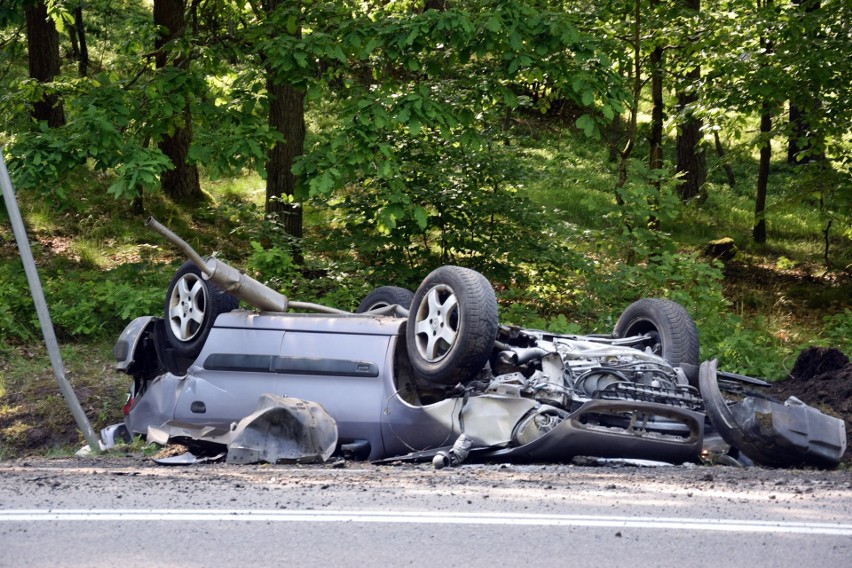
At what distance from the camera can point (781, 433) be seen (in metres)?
6.08

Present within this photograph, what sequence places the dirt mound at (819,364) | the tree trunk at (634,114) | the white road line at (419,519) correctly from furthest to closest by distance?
the tree trunk at (634,114)
the dirt mound at (819,364)
the white road line at (419,519)

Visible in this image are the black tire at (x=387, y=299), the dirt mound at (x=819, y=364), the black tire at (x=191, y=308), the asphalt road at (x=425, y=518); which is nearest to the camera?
the asphalt road at (x=425, y=518)

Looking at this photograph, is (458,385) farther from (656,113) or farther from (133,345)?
(656,113)

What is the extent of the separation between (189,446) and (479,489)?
8.85 feet

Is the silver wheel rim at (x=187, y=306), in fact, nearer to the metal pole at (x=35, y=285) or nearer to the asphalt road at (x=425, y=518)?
the metal pole at (x=35, y=285)

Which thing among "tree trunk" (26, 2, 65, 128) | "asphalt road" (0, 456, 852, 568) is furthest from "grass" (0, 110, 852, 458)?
"asphalt road" (0, 456, 852, 568)

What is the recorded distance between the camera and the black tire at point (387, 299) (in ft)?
26.2

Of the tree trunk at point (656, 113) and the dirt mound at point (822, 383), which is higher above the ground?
the tree trunk at point (656, 113)

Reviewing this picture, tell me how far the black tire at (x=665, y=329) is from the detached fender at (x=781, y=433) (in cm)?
86

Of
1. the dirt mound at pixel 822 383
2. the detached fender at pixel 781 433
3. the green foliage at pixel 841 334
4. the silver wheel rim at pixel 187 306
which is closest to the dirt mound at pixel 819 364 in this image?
the dirt mound at pixel 822 383

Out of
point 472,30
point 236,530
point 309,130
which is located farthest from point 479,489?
point 309,130

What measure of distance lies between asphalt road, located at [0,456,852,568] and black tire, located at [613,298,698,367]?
1416mm

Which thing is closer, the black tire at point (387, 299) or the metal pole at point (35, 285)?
the metal pole at point (35, 285)

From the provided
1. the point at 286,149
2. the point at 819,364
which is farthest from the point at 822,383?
the point at 286,149
